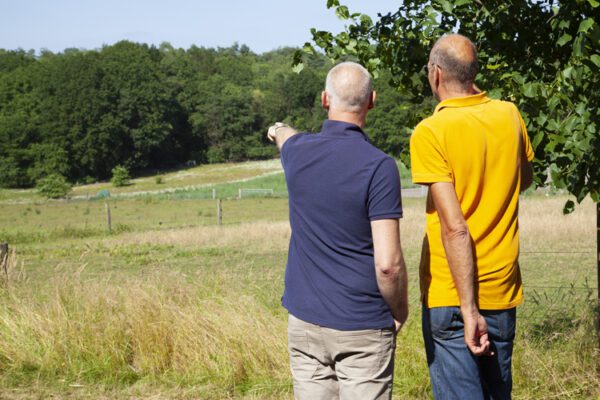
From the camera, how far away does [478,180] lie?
10.6 ft

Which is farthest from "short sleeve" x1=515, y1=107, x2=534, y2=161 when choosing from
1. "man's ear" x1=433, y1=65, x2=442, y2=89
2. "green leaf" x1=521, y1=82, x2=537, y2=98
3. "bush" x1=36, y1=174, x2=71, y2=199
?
"bush" x1=36, y1=174, x2=71, y2=199

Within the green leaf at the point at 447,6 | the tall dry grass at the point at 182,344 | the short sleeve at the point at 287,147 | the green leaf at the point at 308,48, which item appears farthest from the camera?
the green leaf at the point at 308,48

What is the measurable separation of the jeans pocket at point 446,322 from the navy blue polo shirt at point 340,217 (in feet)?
0.71

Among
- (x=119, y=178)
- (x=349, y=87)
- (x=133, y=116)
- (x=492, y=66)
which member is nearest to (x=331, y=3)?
(x=492, y=66)

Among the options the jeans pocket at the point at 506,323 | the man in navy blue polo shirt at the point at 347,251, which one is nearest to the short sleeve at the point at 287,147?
the man in navy blue polo shirt at the point at 347,251

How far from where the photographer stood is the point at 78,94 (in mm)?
109250

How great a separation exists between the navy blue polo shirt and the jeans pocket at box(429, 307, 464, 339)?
0.22 m

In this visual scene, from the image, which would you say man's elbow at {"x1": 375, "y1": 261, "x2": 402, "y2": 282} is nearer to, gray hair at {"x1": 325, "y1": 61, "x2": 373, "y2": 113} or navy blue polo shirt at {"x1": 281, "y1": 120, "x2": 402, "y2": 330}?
navy blue polo shirt at {"x1": 281, "y1": 120, "x2": 402, "y2": 330}

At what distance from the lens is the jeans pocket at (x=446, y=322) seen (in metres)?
3.26

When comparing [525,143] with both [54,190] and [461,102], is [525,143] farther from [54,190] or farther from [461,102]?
[54,190]

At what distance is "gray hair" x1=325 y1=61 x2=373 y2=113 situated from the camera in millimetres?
3359

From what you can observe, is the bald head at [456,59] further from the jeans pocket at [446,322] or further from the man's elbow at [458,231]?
the jeans pocket at [446,322]

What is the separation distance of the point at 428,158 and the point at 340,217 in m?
0.47

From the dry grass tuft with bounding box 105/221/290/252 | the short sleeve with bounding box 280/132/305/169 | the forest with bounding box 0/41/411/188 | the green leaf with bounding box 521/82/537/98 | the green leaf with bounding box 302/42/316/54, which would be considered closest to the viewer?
the short sleeve with bounding box 280/132/305/169
